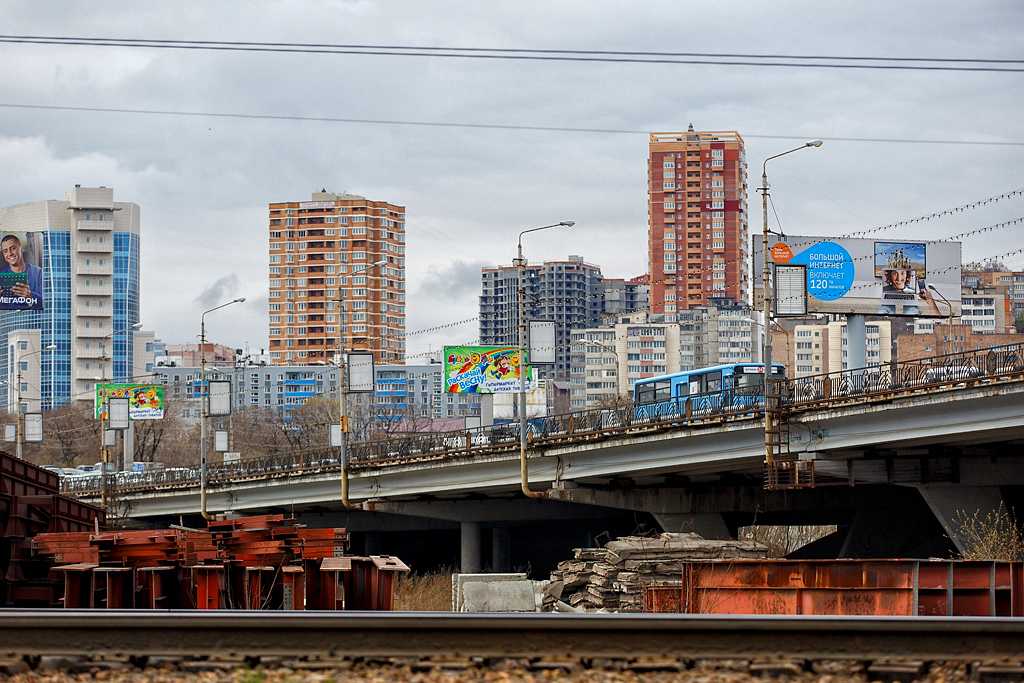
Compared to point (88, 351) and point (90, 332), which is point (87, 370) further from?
point (90, 332)

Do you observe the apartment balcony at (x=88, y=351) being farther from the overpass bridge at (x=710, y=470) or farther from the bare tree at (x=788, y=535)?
the bare tree at (x=788, y=535)

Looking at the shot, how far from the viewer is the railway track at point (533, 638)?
12977 millimetres

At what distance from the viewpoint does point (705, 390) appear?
58625 mm

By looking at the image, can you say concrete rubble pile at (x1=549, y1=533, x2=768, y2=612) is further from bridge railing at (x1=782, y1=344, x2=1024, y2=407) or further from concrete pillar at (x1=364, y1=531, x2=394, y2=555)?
concrete pillar at (x1=364, y1=531, x2=394, y2=555)

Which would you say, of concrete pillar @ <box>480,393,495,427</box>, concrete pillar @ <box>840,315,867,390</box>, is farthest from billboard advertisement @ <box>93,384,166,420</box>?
concrete pillar @ <box>840,315,867,390</box>

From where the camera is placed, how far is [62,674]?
497 inches

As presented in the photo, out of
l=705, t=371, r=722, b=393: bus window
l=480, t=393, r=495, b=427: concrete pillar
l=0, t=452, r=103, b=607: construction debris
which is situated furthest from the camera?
l=480, t=393, r=495, b=427: concrete pillar

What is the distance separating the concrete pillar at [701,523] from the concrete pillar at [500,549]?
13.8 m

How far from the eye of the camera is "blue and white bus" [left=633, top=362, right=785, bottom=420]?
2072 inches

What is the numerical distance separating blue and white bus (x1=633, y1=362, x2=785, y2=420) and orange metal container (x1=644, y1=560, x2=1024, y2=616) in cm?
2735

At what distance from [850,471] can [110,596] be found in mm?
33160

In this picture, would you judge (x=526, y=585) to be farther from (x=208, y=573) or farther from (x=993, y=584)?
(x=993, y=584)

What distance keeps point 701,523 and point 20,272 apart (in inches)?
1512

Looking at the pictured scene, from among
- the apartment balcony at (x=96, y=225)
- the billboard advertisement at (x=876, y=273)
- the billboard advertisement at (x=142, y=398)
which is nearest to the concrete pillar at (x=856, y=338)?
the billboard advertisement at (x=876, y=273)
